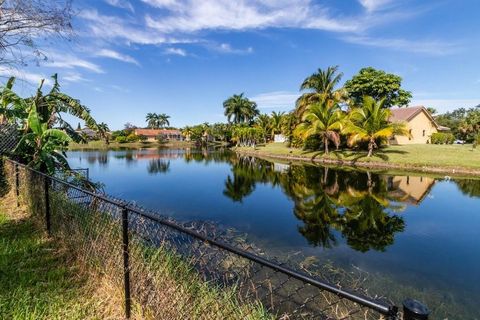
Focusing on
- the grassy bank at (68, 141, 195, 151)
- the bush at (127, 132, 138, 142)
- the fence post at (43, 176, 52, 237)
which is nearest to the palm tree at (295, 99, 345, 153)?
the fence post at (43, 176, 52, 237)

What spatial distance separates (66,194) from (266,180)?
16911 millimetres

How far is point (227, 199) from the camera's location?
1568 cm

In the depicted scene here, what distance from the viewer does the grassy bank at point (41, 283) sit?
356 cm

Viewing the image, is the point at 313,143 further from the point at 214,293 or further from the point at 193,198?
the point at 214,293

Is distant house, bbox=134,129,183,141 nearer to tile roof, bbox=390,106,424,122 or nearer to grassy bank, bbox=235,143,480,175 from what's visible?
grassy bank, bbox=235,143,480,175

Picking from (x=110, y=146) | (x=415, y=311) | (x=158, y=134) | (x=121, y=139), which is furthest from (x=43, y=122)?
(x=158, y=134)

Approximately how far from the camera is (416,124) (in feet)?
138

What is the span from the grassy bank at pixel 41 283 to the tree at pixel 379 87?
156 feet

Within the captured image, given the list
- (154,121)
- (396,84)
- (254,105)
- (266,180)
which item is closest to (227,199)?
(266,180)

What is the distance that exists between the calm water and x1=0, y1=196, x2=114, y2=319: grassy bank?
5.25 metres

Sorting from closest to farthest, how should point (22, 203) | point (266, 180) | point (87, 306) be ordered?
point (87, 306) < point (22, 203) < point (266, 180)

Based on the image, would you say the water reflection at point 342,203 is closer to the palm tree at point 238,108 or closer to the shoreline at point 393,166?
the shoreline at point 393,166

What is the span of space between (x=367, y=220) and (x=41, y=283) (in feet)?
34.7

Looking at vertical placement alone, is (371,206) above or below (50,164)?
below
